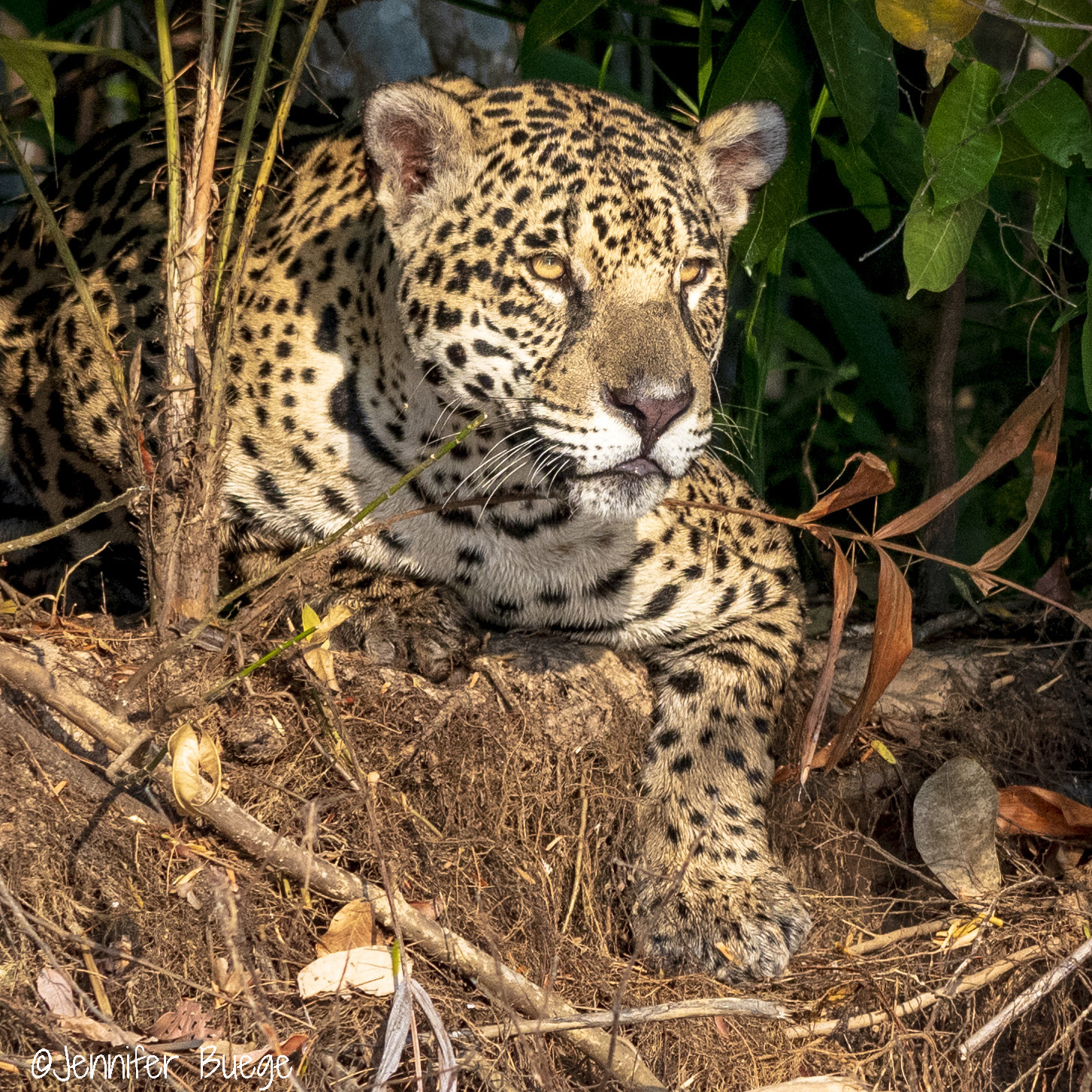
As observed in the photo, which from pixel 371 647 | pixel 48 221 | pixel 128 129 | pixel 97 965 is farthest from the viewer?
pixel 128 129

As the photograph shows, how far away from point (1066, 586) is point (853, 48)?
Answer: 1.76m

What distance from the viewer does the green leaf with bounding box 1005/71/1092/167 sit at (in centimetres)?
319

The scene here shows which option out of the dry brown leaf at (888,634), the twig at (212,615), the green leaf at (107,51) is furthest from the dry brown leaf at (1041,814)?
the green leaf at (107,51)

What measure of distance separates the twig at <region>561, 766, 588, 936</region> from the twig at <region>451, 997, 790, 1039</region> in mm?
298

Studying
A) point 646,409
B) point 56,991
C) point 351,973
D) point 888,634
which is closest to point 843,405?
point 888,634

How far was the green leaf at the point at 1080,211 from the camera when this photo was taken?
3.55 metres

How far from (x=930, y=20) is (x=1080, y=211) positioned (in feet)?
3.20

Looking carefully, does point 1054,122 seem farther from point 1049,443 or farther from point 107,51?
point 107,51

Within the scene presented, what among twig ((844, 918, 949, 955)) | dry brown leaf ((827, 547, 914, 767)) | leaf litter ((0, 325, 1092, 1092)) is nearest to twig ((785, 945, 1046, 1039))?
leaf litter ((0, 325, 1092, 1092))

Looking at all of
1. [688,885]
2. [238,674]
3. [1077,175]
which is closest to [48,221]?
[238,674]

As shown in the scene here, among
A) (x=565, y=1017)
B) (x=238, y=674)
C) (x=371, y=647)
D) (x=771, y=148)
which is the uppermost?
(x=771, y=148)

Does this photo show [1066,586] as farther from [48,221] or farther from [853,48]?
[48,221]

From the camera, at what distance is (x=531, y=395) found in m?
3.17

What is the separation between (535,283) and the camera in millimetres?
3211
